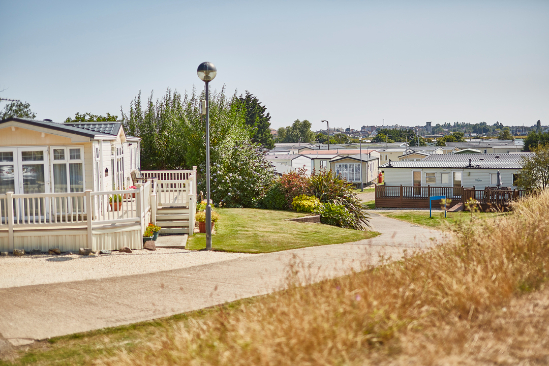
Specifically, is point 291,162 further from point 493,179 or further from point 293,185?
point 293,185

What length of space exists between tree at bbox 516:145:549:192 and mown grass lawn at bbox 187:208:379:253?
1925cm

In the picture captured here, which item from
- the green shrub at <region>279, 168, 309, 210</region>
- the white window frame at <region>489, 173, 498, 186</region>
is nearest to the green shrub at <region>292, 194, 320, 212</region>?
the green shrub at <region>279, 168, 309, 210</region>

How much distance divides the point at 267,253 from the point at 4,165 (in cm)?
715

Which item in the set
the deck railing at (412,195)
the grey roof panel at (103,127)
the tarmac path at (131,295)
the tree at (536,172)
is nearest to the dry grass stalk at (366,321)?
the tarmac path at (131,295)

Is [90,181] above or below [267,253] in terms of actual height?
above

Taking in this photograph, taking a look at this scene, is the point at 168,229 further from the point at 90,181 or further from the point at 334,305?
the point at 334,305

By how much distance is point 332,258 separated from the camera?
31.4 feet

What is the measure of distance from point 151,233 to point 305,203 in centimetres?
757

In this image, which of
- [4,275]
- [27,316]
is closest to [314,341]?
[27,316]

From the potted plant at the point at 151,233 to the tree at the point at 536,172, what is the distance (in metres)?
24.6

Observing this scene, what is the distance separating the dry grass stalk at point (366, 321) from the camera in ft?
12.6

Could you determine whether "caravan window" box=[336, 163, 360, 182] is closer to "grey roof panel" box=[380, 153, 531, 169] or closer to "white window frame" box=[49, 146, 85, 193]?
"grey roof panel" box=[380, 153, 531, 169]

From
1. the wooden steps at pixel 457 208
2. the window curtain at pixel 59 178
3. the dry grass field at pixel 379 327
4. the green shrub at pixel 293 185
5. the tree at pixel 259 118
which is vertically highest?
the tree at pixel 259 118

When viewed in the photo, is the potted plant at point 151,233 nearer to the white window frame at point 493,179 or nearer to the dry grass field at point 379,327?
the dry grass field at point 379,327
